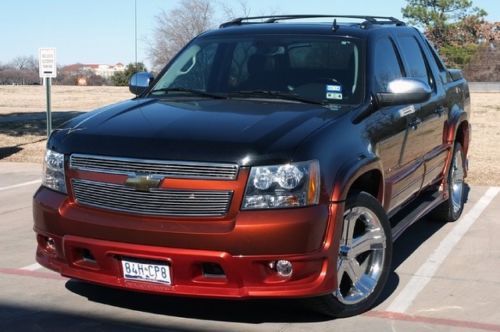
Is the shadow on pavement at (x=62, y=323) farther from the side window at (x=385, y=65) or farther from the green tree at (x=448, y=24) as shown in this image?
the green tree at (x=448, y=24)

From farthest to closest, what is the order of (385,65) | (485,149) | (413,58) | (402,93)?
(485,149) → (413,58) → (385,65) → (402,93)

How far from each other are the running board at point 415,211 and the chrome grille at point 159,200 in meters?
1.76

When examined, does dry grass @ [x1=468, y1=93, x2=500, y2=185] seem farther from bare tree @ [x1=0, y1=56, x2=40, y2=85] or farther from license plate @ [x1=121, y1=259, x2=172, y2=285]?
bare tree @ [x1=0, y1=56, x2=40, y2=85]

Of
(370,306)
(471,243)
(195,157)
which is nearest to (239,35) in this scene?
(195,157)

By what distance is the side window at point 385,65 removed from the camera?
5336mm

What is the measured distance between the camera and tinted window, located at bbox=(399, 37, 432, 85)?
6.21m

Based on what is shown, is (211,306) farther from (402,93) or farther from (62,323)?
(402,93)

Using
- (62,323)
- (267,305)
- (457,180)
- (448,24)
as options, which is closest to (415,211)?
(457,180)

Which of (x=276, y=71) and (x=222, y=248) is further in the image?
(x=276, y=71)

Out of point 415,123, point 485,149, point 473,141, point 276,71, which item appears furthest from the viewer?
point 473,141

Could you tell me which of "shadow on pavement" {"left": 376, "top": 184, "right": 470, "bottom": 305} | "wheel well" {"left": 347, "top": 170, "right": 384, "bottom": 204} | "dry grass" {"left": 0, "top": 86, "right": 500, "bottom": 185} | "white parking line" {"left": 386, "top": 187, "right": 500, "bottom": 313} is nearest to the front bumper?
"wheel well" {"left": 347, "top": 170, "right": 384, "bottom": 204}

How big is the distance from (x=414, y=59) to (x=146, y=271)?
11.5ft

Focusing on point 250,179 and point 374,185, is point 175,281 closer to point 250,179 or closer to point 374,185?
point 250,179

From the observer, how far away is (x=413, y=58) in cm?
643
